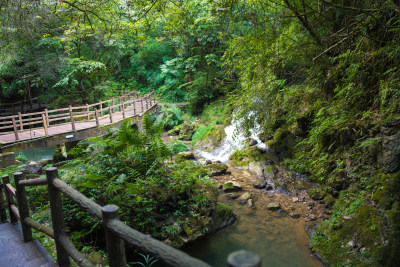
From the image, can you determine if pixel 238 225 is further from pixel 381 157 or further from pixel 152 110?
pixel 152 110

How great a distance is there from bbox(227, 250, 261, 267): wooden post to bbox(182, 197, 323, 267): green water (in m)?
4.13

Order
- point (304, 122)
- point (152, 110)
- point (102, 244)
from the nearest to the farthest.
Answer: point (102, 244) → point (304, 122) → point (152, 110)

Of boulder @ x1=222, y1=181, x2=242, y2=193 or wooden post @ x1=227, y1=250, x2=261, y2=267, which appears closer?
wooden post @ x1=227, y1=250, x2=261, y2=267

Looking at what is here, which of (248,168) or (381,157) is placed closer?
(381,157)

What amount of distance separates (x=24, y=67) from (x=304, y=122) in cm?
Answer: 1588

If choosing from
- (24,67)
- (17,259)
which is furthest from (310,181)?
(24,67)

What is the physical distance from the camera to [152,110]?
1848 centimetres

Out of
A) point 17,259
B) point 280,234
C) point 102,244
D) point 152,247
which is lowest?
point 280,234

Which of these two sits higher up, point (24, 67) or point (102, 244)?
point (24, 67)

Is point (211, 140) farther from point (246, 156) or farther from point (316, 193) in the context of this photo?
point (316, 193)

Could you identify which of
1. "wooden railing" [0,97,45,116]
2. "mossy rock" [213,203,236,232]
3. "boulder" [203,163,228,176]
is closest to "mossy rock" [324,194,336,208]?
"mossy rock" [213,203,236,232]

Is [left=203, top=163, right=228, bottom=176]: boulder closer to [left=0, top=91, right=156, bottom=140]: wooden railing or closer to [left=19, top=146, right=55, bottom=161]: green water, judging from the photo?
[left=0, top=91, right=156, bottom=140]: wooden railing

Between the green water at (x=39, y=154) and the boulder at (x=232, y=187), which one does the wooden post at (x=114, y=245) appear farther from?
the green water at (x=39, y=154)

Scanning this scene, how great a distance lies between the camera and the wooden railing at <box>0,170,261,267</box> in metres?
1.29
